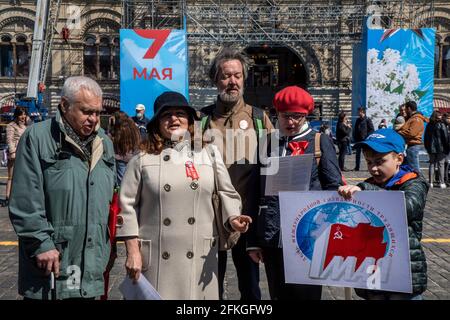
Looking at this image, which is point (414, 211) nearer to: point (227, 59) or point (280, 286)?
point (280, 286)

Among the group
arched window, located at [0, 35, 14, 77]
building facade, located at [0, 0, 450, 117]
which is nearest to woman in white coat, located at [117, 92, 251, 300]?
building facade, located at [0, 0, 450, 117]

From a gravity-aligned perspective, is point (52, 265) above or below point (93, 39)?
below

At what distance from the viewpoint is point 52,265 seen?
260 cm

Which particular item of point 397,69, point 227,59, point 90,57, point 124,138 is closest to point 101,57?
point 90,57

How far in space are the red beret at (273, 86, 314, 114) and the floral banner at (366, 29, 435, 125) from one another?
19792 millimetres

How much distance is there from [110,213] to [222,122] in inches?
37.7

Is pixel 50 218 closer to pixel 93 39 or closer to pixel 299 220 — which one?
pixel 299 220

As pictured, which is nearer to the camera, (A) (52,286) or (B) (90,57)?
(A) (52,286)

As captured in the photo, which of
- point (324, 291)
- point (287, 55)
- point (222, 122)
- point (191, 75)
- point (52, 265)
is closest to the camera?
point (52, 265)

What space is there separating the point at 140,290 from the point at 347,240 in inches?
46.1

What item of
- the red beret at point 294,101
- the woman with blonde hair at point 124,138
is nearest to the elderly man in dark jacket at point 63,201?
the red beret at point 294,101

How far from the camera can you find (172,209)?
2.79 metres

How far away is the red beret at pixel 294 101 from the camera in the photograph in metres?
3.05
